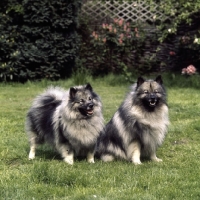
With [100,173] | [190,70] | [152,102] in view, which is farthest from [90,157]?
[190,70]

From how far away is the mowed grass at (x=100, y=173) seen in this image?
14.0ft

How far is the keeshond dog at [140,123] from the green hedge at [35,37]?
24.2 ft

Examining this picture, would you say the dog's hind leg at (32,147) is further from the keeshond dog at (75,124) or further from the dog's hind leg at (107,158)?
the dog's hind leg at (107,158)

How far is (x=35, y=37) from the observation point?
42.7ft

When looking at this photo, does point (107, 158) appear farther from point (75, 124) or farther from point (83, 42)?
point (83, 42)

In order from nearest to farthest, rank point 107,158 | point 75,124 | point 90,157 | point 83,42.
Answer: point 75,124
point 90,157
point 107,158
point 83,42

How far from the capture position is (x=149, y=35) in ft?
46.4

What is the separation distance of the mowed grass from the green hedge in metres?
5.08

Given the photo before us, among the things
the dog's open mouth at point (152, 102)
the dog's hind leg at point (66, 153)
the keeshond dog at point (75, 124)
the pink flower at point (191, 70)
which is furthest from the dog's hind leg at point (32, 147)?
the pink flower at point (191, 70)

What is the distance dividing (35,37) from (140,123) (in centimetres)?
788

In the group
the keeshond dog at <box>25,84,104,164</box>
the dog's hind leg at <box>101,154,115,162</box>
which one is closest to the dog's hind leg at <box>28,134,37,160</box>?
the keeshond dog at <box>25,84,104,164</box>

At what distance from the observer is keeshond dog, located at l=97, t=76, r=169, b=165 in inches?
226

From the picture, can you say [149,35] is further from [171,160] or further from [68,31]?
[171,160]

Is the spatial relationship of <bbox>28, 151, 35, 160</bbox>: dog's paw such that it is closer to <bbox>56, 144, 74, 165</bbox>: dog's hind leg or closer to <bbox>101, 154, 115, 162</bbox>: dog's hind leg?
<bbox>56, 144, 74, 165</bbox>: dog's hind leg
